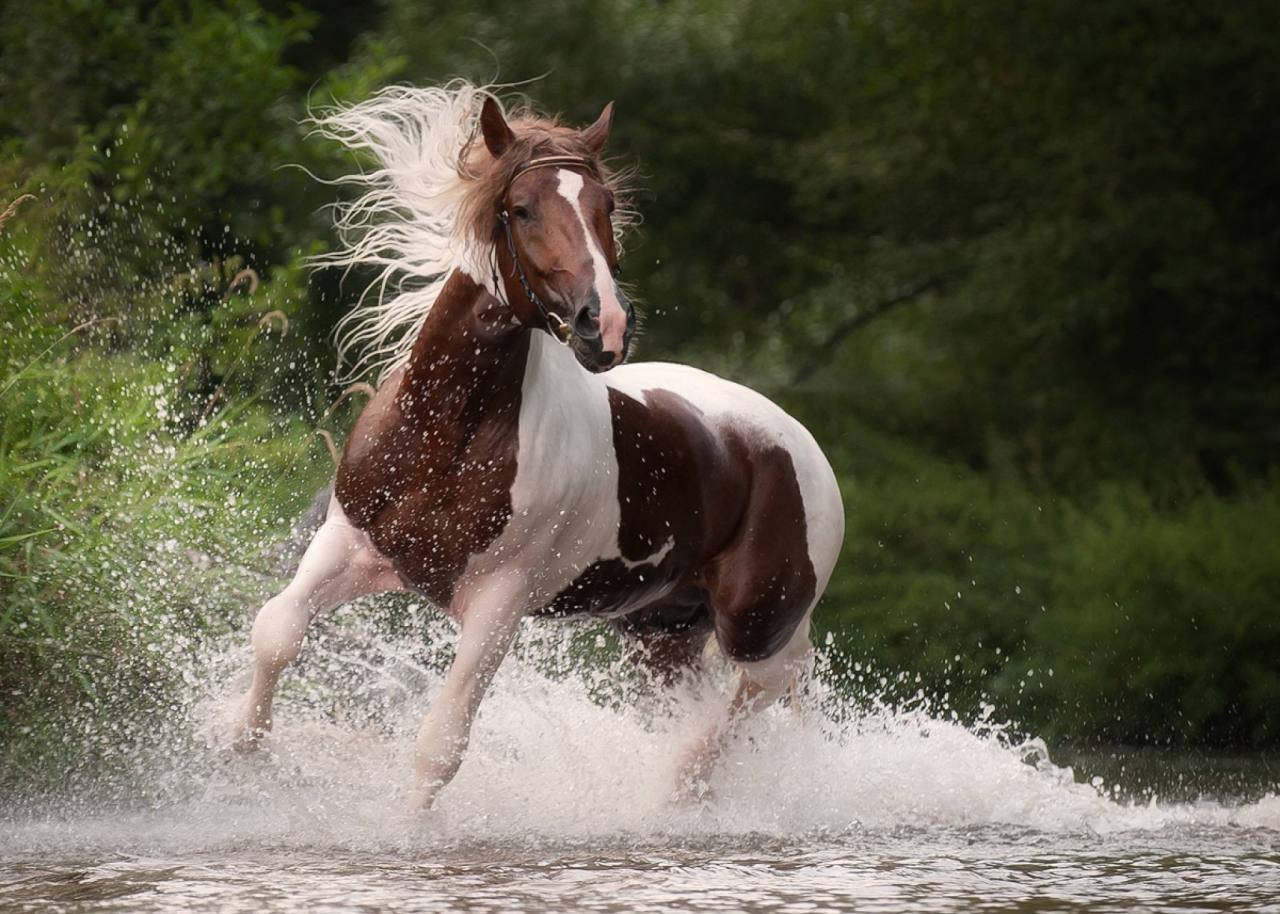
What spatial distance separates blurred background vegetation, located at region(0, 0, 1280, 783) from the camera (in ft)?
22.5

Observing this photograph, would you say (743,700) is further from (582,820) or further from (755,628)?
(582,820)

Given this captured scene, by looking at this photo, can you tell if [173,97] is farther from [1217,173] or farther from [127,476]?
[1217,173]

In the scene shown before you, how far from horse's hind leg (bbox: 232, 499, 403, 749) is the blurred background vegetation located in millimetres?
899

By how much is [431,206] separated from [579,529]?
1039 mm

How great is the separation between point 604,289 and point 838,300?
17687 millimetres

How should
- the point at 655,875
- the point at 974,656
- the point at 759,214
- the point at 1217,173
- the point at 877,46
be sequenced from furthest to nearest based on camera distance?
the point at 759,214
the point at 877,46
the point at 1217,173
the point at 974,656
the point at 655,875

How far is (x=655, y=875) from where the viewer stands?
5102mm

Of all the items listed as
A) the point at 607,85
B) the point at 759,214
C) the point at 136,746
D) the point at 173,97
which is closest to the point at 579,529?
the point at 136,746

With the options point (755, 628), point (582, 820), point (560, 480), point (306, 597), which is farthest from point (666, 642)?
point (306, 597)

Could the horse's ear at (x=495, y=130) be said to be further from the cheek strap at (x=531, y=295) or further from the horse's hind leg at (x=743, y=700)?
the horse's hind leg at (x=743, y=700)

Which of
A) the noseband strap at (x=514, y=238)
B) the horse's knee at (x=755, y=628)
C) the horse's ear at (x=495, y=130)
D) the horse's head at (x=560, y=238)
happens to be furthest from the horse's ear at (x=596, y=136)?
the horse's knee at (x=755, y=628)

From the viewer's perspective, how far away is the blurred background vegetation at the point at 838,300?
684cm

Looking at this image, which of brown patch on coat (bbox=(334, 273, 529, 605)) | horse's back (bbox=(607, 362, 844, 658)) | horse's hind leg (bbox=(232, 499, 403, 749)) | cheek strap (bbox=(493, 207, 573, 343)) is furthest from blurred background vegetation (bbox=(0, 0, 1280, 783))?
cheek strap (bbox=(493, 207, 573, 343))

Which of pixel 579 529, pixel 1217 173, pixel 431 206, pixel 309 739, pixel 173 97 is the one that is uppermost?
pixel 1217 173
